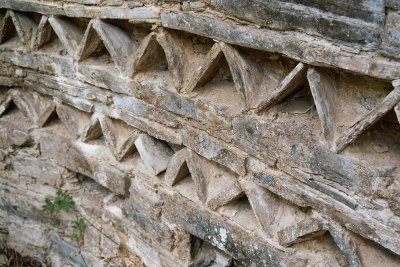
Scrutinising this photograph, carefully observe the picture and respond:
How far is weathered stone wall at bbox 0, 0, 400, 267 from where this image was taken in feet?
5.72

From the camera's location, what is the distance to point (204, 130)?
239 cm

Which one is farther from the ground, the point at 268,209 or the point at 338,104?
the point at 338,104

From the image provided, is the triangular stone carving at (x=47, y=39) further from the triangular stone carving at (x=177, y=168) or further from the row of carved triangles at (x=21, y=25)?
the triangular stone carving at (x=177, y=168)

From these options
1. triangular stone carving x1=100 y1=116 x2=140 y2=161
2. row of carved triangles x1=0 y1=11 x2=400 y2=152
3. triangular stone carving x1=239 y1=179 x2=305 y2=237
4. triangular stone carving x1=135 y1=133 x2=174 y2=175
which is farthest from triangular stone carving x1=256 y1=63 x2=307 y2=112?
triangular stone carving x1=100 y1=116 x2=140 y2=161

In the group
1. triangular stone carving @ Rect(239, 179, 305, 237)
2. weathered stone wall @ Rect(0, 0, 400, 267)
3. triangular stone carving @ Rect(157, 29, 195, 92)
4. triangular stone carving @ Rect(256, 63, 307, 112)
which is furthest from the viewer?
triangular stone carving @ Rect(157, 29, 195, 92)

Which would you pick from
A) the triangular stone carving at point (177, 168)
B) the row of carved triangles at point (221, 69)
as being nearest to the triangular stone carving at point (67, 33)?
the row of carved triangles at point (221, 69)

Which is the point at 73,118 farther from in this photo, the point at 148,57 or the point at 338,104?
the point at 338,104

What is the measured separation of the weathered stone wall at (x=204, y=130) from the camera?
1.74 metres

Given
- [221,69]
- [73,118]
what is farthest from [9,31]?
[221,69]

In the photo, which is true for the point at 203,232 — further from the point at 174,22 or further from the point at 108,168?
the point at 174,22

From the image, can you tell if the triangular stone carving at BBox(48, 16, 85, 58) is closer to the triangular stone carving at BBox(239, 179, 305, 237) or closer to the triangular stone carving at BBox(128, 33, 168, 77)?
the triangular stone carving at BBox(128, 33, 168, 77)

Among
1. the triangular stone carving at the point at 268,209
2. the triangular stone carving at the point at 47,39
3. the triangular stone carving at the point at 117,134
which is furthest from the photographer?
the triangular stone carving at the point at 47,39

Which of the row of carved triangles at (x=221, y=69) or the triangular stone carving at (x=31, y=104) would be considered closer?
the row of carved triangles at (x=221, y=69)

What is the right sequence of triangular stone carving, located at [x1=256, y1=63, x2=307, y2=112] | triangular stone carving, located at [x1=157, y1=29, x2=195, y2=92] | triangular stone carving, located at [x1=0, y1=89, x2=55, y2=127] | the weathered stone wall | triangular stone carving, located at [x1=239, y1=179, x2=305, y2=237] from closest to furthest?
the weathered stone wall
triangular stone carving, located at [x1=256, y1=63, x2=307, y2=112]
triangular stone carving, located at [x1=239, y1=179, x2=305, y2=237]
triangular stone carving, located at [x1=157, y1=29, x2=195, y2=92]
triangular stone carving, located at [x1=0, y1=89, x2=55, y2=127]
